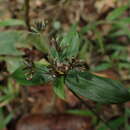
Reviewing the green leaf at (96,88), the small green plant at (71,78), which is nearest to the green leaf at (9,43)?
the small green plant at (71,78)

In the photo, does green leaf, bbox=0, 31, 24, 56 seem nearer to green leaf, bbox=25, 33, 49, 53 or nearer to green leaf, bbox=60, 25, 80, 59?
green leaf, bbox=25, 33, 49, 53

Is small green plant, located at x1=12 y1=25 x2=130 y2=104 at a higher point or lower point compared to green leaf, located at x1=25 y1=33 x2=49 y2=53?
lower

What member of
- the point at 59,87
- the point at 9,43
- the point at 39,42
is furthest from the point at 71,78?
the point at 9,43

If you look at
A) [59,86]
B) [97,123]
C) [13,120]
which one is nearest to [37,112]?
[13,120]

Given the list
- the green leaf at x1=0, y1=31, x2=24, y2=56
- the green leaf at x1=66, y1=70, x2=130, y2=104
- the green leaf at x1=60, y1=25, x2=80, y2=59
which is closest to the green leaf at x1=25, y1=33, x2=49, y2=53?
the green leaf at x1=0, y1=31, x2=24, y2=56

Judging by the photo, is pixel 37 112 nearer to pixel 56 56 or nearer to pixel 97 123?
pixel 97 123

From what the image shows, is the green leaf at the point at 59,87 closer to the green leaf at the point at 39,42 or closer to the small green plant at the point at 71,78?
the small green plant at the point at 71,78

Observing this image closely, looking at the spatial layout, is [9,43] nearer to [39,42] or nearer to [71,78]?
[39,42]
